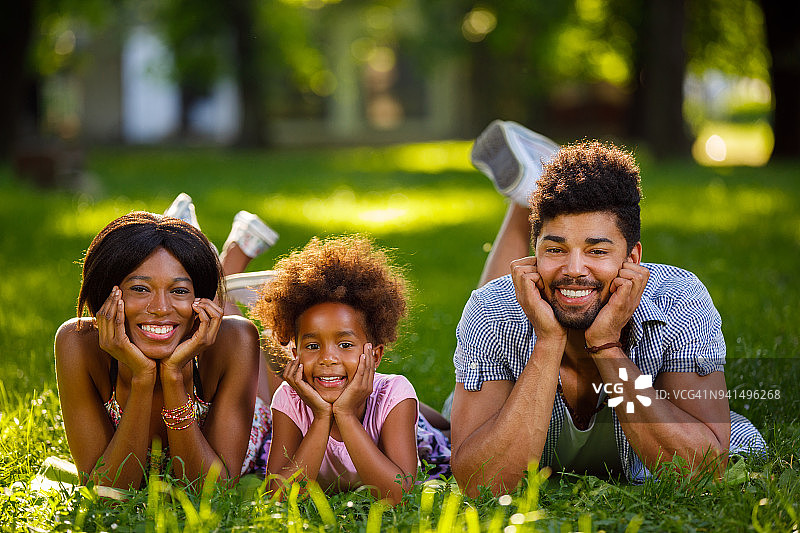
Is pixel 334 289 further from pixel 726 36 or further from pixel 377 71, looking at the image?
pixel 377 71

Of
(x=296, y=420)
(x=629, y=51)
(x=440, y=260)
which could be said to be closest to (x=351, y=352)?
(x=296, y=420)

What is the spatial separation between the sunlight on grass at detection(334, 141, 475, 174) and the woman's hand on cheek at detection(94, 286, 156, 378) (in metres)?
17.0

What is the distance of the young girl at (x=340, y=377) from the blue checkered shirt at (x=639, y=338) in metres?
0.35

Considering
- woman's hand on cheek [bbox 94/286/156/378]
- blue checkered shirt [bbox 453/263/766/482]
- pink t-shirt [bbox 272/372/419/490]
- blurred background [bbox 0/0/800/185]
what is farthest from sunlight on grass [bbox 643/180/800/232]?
woman's hand on cheek [bbox 94/286/156/378]

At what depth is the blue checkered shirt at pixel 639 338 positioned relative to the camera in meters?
3.70

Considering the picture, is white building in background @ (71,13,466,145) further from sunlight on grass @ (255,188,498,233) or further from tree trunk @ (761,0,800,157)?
sunlight on grass @ (255,188,498,233)

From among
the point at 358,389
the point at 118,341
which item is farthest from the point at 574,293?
Answer: the point at 118,341

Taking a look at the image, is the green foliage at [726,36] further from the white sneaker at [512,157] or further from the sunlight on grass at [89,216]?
the white sneaker at [512,157]

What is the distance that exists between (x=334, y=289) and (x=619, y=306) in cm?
115

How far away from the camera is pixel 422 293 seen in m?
8.61

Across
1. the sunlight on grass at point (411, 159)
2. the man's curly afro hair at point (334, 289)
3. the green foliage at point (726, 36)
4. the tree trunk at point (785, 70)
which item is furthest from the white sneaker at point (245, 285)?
the green foliage at point (726, 36)

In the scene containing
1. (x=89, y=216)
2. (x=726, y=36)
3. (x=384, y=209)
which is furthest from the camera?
(x=726, y=36)

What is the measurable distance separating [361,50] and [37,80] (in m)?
11.5

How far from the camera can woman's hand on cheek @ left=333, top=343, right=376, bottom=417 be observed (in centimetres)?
370
